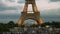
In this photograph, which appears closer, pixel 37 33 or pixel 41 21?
pixel 37 33

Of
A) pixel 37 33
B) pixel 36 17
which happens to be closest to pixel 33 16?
pixel 36 17

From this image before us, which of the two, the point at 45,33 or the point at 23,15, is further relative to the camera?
the point at 23,15

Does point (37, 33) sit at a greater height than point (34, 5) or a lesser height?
lesser

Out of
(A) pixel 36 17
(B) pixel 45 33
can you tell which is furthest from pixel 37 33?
(A) pixel 36 17

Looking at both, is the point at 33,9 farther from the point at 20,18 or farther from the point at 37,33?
the point at 37,33

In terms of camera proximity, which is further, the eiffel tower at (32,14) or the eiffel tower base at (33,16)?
the eiffel tower base at (33,16)

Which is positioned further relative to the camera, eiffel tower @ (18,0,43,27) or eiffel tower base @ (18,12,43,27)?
eiffel tower base @ (18,12,43,27)

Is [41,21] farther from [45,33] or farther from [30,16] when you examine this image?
[45,33]

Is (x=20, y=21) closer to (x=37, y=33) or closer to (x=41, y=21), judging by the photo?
(x=41, y=21)

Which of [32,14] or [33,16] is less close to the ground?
[32,14]
